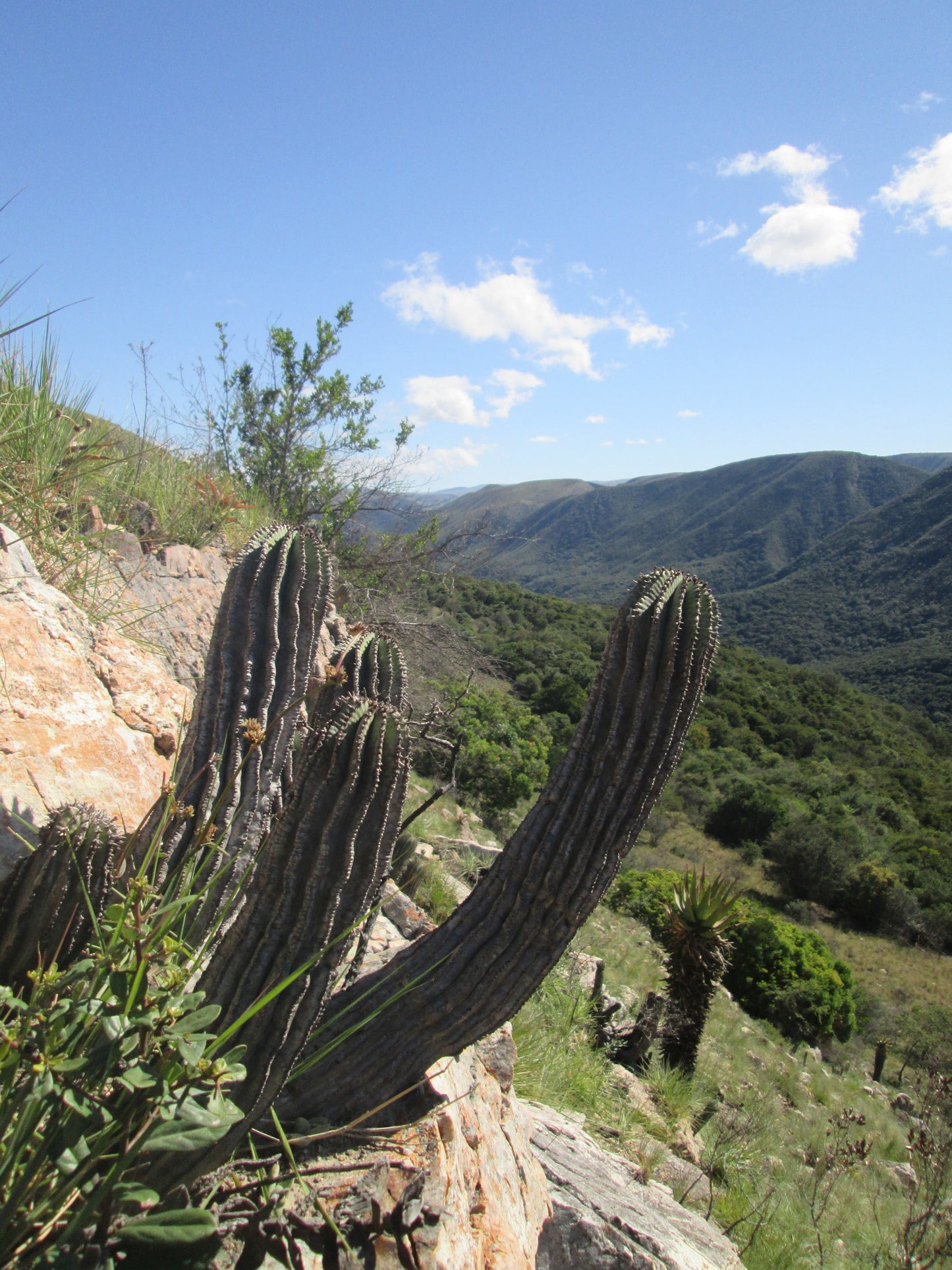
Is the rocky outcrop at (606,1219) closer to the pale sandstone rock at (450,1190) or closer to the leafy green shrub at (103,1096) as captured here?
the pale sandstone rock at (450,1190)

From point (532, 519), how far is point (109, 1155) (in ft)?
374

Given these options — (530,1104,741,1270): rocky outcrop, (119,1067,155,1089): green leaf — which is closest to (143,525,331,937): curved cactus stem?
(119,1067,155,1089): green leaf

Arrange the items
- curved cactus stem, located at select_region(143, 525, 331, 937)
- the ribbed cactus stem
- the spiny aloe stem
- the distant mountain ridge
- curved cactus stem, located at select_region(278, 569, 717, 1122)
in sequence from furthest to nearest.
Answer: the distant mountain ridge → curved cactus stem, located at select_region(143, 525, 331, 937) → curved cactus stem, located at select_region(278, 569, 717, 1122) → the ribbed cactus stem → the spiny aloe stem

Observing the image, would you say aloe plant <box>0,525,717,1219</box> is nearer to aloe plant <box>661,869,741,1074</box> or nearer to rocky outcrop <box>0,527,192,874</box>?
rocky outcrop <box>0,527,192,874</box>

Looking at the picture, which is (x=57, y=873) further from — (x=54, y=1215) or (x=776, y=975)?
(x=776, y=975)

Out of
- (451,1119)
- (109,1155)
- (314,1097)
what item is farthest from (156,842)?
(451,1119)

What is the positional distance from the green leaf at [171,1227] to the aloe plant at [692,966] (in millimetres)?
5471

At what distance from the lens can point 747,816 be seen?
2630cm

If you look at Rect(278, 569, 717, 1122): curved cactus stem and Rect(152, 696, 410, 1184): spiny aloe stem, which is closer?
Rect(152, 696, 410, 1184): spiny aloe stem

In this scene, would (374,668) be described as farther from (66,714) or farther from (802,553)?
(802,553)

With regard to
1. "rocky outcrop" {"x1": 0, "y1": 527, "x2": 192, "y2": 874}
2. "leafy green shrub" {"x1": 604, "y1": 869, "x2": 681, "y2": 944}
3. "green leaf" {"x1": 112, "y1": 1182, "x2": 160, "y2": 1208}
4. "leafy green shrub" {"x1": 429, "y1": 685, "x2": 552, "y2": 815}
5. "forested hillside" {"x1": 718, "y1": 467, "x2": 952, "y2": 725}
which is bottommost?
"leafy green shrub" {"x1": 604, "y1": 869, "x2": 681, "y2": 944}

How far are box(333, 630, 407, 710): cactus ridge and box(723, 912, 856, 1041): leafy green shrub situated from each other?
12341mm

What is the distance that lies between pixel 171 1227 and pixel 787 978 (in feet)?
48.0

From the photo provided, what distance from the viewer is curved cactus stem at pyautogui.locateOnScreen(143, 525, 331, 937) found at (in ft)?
7.61
